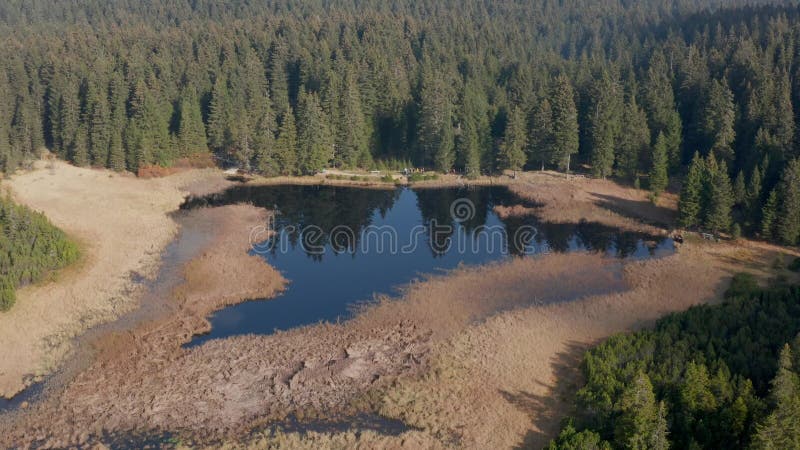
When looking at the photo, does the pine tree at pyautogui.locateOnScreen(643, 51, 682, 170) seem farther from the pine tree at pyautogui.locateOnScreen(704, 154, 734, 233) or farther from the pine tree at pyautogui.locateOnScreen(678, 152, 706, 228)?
the pine tree at pyautogui.locateOnScreen(704, 154, 734, 233)

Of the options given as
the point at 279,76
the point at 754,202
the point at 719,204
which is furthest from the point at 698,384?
the point at 279,76


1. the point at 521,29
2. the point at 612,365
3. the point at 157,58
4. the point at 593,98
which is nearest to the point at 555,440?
the point at 612,365

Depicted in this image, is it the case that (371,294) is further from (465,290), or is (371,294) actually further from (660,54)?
(660,54)

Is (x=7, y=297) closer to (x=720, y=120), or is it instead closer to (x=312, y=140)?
(x=312, y=140)

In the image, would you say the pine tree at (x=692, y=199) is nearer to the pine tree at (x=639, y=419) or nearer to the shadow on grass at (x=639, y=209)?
the shadow on grass at (x=639, y=209)

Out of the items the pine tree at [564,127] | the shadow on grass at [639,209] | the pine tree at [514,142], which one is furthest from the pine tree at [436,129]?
the shadow on grass at [639,209]

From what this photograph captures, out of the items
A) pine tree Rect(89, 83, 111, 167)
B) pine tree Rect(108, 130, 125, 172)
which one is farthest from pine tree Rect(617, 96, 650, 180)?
pine tree Rect(89, 83, 111, 167)
